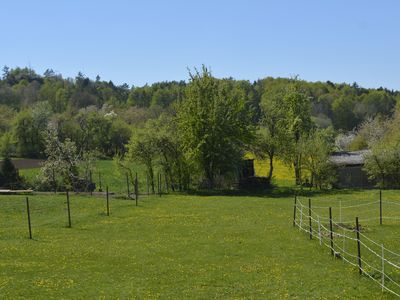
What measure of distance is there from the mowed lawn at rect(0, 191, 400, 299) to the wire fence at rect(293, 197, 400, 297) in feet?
1.97

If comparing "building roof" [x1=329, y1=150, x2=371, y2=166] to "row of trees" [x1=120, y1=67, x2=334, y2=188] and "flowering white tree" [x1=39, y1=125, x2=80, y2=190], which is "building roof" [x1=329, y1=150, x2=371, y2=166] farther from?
"flowering white tree" [x1=39, y1=125, x2=80, y2=190]

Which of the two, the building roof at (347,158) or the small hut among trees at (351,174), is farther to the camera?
the small hut among trees at (351,174)

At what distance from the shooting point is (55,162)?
69.7 meters

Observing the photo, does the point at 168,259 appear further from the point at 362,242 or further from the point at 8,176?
the point at 8,176

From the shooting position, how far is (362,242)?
30.1 m

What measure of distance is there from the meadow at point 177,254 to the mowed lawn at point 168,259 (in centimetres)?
5

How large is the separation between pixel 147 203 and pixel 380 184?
35.3m

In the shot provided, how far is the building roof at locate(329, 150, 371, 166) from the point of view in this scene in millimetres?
74875

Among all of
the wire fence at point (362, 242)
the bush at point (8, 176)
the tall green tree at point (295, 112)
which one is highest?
the tall green tree at point (295, 112)

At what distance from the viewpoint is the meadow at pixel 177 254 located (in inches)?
795

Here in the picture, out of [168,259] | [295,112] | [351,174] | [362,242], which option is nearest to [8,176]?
[295,112]

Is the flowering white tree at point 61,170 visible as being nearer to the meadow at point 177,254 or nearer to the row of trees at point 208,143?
the row of trees at point 208,143

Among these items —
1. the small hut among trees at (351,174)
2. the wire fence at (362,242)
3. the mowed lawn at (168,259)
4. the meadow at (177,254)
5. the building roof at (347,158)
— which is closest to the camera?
the mowed lawn at (168,259)

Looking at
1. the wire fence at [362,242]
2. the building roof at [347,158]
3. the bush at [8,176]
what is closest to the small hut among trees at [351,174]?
the building roof at [347,158]
